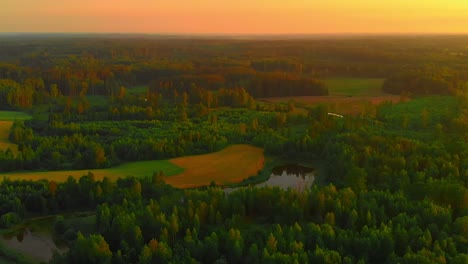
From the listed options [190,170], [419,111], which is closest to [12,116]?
[190,170]

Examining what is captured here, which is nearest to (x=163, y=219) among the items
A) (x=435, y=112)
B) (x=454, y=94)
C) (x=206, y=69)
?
(x=435, y=112)

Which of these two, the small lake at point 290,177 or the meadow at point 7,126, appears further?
the meadow at point 7,126

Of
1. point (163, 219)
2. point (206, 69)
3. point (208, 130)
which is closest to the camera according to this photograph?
point (163, 219)

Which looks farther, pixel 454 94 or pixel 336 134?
pixel 454 94

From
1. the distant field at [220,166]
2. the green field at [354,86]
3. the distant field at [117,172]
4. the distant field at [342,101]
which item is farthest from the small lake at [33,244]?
the green field at [354,86]

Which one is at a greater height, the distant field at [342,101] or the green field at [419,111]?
the green field at [419,111]

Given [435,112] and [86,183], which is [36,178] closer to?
[86,183]

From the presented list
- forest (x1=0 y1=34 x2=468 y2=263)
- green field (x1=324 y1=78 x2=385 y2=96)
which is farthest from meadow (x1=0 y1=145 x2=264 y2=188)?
green field (x1=324 y1=78 x2=385 y2=96)

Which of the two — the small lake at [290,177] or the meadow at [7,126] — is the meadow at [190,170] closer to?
the small lake at [290,177]
